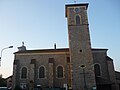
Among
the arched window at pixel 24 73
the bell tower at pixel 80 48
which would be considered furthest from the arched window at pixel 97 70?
the arched window at pixel 24 73

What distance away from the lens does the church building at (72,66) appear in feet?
105

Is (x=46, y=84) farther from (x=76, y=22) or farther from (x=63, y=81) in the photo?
(x=76, y=22)

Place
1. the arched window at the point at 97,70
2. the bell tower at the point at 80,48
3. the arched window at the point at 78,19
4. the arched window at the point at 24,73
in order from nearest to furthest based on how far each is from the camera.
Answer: the bell tower at the point at 80,48 → the arched window at the point at 78,19 → the arched window at the point at 97,70 → the arched window at the point at 24,73

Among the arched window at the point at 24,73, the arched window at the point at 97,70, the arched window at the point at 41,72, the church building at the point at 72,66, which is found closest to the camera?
the church building at the point at 72,66

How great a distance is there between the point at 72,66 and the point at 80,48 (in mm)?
4171

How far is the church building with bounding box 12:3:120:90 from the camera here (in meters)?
32.1

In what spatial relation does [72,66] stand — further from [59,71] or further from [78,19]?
[78,19]

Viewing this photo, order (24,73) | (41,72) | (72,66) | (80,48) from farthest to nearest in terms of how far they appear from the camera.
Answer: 1. (24,73)
2. (41,72)
3. (80,48)
4. (72,66)

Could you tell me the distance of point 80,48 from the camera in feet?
110

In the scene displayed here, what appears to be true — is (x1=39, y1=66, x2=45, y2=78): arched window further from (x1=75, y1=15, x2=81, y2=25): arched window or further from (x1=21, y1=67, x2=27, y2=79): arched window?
(x1=75, y1=15, x2=81, y2=25): arched window

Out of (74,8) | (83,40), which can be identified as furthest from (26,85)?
(74,8)

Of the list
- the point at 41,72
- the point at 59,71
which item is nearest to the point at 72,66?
the point at 59,71

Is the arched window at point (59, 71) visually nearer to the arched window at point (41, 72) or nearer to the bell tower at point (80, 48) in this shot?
the arched window at point (41, 72)

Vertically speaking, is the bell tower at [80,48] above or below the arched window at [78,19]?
below
